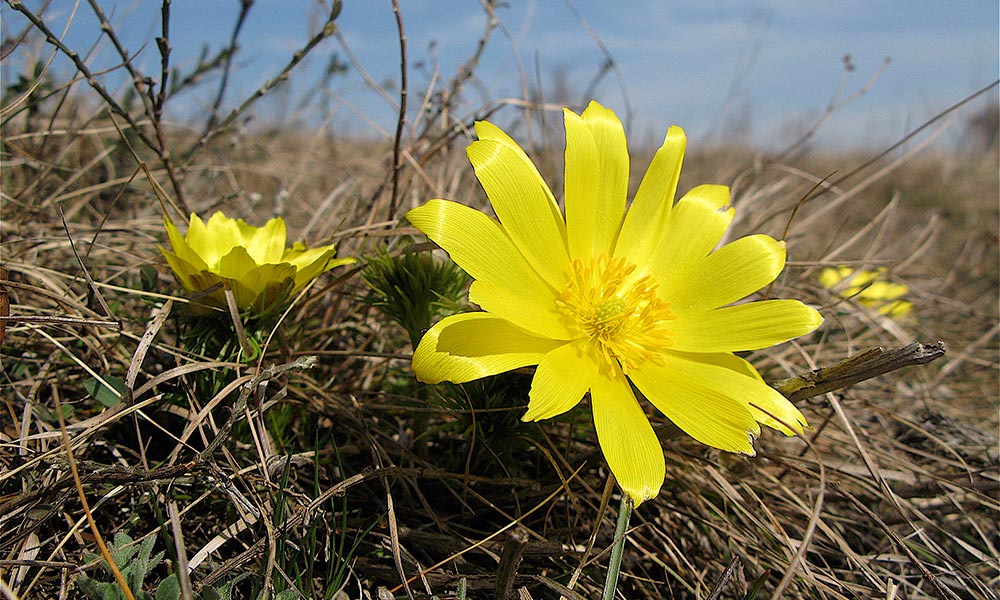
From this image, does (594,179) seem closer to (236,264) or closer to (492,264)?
(492,264)

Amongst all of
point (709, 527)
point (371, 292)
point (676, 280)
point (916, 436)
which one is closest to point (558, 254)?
point (676, 280)

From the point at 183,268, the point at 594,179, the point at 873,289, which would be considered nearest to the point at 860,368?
the point at 594,179

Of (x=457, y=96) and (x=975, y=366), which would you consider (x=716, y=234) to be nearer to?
(x=457, y=96)

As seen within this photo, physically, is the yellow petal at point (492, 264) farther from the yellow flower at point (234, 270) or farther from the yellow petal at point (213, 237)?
the yellow petal at point (213, 237)

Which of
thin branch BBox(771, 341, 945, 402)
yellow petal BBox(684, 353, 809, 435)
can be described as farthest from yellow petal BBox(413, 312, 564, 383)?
thin branch BBox(771, 341, 945, 402)

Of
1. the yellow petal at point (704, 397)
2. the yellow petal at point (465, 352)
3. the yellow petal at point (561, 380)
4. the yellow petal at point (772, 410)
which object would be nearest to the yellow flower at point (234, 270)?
the yellow petal at point (465, 352)

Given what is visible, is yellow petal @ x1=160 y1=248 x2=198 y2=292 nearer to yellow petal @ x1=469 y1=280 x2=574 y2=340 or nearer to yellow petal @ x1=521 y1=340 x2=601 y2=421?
yellow petal @ x1=469 y1=280 x2=574 y2=340

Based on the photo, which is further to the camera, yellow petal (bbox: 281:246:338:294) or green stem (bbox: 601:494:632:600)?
yellow petal (bbox: 281:246:338:294)

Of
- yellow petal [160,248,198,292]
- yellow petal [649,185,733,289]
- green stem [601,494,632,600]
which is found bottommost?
green stem [601,494,632,600]
